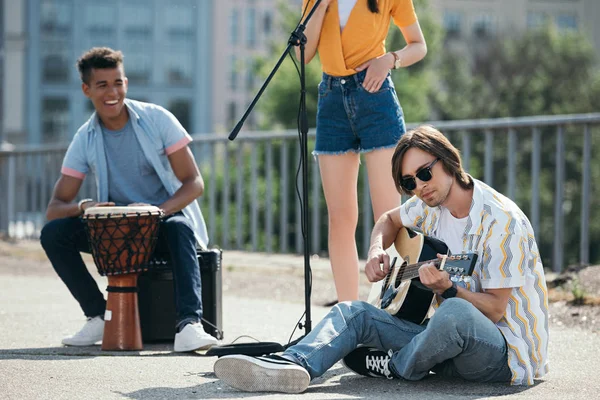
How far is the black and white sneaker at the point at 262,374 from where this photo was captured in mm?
3603

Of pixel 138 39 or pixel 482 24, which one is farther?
pixel 482 24

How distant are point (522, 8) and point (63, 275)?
2271 inches

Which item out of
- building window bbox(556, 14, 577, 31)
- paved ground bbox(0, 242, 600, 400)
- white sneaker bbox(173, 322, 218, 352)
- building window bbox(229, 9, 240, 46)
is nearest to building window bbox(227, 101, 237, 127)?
building window bbox(229, 9, 240, 46)

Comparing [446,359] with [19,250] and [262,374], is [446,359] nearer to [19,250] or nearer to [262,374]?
[262,374]

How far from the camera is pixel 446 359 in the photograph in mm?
3785

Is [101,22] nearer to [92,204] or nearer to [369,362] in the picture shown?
[92,204]

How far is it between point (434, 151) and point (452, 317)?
2.02ft

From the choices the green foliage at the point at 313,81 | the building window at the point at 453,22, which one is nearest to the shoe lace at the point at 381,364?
the green foliage at the point at 313,81

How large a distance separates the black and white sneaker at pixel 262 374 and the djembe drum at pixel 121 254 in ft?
4.01

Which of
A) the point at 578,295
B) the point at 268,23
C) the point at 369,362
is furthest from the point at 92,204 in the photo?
the point at 268,23

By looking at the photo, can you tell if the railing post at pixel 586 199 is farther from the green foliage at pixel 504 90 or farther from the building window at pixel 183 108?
the building window at pixel 183 108

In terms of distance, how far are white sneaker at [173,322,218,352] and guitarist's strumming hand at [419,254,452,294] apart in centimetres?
130

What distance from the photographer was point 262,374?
11.9ft

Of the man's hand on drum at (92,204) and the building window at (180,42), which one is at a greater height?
the building window at (180,42)
